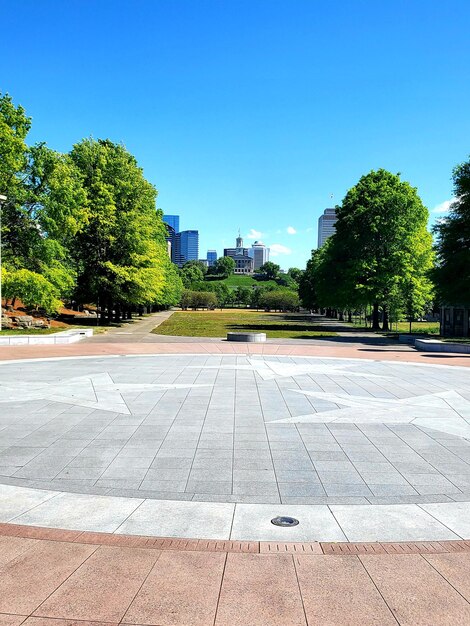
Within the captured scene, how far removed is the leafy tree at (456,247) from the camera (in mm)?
33906

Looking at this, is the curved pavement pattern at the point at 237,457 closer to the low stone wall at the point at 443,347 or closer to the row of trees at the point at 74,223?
the low stone wall at the point at 443,347

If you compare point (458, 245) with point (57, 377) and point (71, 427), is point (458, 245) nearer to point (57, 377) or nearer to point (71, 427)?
point (57, 377)

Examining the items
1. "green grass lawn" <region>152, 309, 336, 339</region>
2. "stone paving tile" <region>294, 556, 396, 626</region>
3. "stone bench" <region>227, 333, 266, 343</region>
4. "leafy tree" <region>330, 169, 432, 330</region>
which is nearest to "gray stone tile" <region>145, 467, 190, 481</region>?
"stone paving tile" <region>294, 556, 396, 626</region>

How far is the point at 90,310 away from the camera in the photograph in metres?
70.7

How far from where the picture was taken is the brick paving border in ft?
17.4

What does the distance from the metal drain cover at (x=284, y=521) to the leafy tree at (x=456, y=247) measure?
102 feet

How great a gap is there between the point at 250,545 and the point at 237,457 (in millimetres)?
3303

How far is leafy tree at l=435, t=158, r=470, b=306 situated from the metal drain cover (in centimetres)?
3106

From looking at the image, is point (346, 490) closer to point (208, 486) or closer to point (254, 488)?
point (254, 488)

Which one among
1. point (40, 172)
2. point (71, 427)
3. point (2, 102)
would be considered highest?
point (2, 102)

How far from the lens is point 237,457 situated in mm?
8703

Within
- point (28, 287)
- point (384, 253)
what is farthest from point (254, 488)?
point (384, 253)

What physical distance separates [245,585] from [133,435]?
19.4 feet

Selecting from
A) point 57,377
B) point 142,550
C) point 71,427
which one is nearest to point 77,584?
point 142,550
